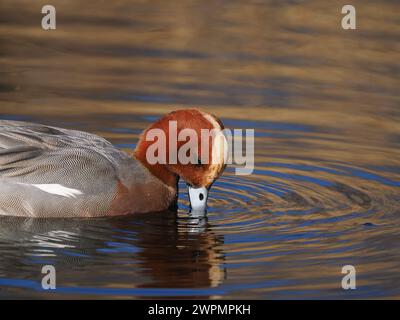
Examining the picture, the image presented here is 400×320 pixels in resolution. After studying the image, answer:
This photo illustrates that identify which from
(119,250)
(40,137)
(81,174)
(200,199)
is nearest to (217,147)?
(200,199)

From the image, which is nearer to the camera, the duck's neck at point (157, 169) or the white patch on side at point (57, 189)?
the white patch on side at point (57, 189)

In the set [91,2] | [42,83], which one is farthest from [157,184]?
[91,2]

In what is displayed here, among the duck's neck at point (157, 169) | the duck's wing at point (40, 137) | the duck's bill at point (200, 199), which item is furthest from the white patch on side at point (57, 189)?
the duck's bill at point (200, 199)

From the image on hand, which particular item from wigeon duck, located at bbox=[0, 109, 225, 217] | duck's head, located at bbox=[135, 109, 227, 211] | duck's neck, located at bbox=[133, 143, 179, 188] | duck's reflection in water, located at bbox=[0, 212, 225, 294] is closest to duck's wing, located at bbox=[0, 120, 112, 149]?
wigeon duck, located at bbox=[0, 109, 225, 217]

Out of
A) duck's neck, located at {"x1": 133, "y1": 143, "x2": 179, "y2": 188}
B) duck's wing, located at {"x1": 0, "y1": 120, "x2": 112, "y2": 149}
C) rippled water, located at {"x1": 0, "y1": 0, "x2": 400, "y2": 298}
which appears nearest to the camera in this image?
rippled water, located at {"x1": 0, "y1": 0, "x2": 400, "y2": 298}

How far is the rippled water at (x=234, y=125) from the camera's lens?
22.7ft

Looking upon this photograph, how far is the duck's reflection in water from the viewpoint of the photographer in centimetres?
679

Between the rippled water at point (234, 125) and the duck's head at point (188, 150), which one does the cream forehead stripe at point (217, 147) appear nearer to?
the duck's head at point (188, 150)

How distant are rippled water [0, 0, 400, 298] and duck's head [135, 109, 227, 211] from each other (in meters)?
0.29

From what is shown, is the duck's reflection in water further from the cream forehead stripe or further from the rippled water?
the cream forehead stripe

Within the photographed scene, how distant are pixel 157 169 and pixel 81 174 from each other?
620mm

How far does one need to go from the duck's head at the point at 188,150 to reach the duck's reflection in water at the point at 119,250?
267 mm
